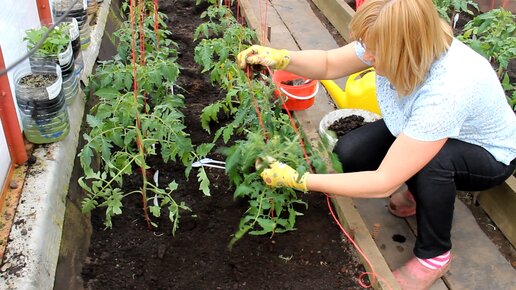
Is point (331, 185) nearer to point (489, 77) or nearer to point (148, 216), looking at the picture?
point (489, 77)

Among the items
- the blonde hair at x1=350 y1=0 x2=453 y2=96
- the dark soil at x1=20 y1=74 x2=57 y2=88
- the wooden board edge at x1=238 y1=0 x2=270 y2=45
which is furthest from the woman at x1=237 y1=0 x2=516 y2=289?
the wooden board edge at x1=238 y1=0 x2=270 y2=45

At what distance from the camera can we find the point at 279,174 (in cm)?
202

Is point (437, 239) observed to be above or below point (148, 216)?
above

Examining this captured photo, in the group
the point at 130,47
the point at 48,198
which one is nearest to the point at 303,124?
the point at 130,47

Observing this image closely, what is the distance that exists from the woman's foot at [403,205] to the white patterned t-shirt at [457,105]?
0.51m

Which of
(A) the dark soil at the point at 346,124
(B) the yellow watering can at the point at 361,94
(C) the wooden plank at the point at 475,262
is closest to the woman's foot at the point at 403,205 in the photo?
(C) the wooden plank at the point at 475,262

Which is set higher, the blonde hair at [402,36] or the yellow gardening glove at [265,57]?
the blonde hair at [402,36]

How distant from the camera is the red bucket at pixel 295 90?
3.02 meters

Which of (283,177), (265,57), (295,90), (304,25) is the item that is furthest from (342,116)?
(304,25)

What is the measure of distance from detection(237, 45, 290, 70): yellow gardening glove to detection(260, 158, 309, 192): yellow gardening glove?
1.57 ft

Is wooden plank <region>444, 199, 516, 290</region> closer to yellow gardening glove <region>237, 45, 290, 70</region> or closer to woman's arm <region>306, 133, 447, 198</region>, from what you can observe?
woman's arm <region>306, 133, 447, 198</region>

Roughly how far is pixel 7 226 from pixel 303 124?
161 centimetres

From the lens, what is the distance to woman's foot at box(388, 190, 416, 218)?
2.58 m

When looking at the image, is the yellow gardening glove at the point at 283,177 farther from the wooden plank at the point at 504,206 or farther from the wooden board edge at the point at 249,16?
the wooden board edge at the point at 249,16
